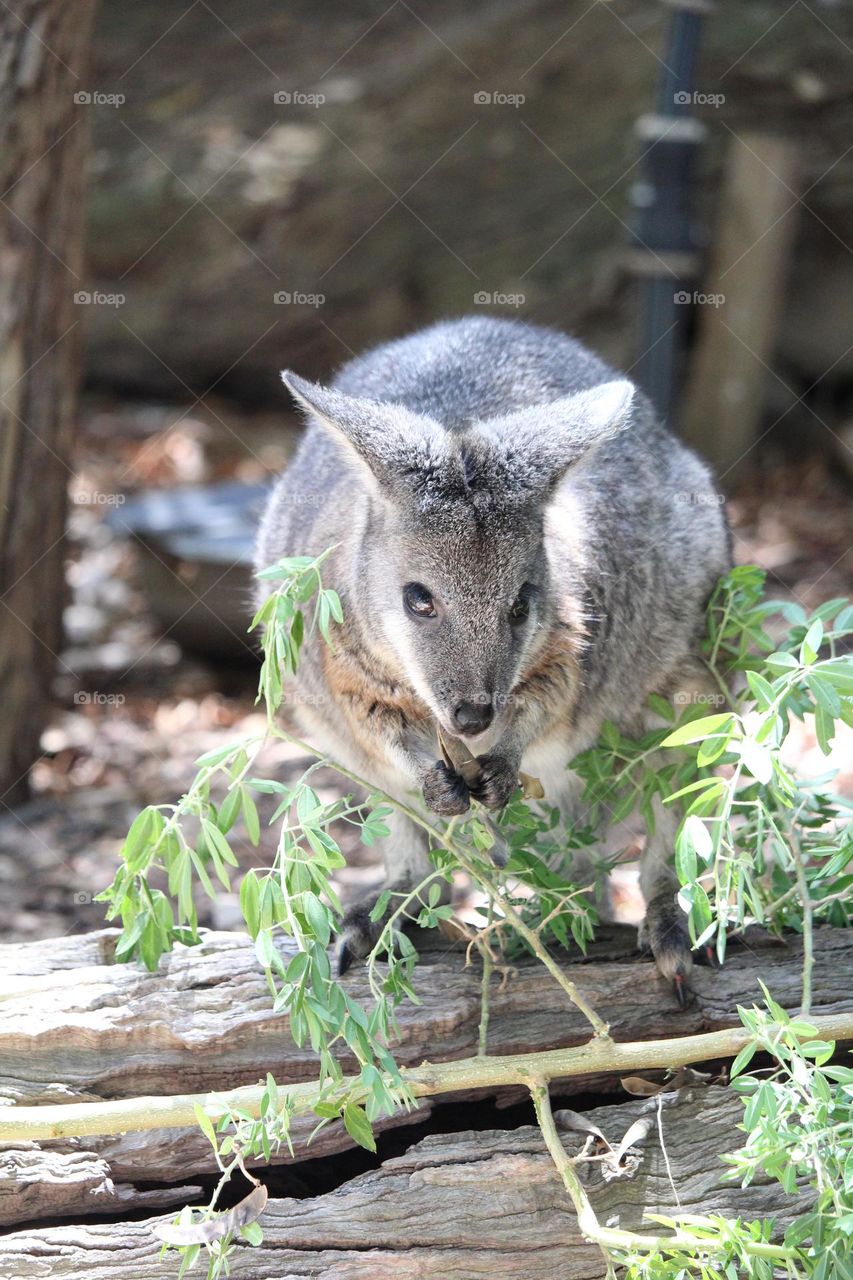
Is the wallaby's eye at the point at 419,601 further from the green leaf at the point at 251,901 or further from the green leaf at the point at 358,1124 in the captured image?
the green leaf at the point at 358,1124

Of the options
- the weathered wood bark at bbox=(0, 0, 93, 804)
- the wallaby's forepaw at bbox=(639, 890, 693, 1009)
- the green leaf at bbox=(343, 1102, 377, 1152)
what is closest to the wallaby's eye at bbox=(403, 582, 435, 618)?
the wallaby's forepaw at bbox=(639, 890, 693, 1009)

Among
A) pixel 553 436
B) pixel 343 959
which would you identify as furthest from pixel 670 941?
pixel 553 436

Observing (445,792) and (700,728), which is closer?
(700,728)

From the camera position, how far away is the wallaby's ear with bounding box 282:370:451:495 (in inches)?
142

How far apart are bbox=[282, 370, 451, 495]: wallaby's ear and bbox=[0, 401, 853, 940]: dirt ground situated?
2374mm

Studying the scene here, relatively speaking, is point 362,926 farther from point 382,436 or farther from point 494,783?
point 382,436

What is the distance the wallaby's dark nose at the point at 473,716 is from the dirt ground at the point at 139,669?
→ 2.20 meters

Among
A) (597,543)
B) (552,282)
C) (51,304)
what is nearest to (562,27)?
(552,282)

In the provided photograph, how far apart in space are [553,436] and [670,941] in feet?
4.78

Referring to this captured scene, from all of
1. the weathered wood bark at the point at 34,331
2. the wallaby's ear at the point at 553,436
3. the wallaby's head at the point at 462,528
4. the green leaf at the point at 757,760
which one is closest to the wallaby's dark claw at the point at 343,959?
the wallaby's head at the point at 462,528

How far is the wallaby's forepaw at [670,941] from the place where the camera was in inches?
154

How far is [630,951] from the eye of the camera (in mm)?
4105

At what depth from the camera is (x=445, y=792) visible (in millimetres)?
3754

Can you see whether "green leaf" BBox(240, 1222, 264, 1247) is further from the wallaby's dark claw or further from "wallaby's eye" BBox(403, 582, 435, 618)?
"wallaby's eye" BBox(403, 582, 435, 618)
